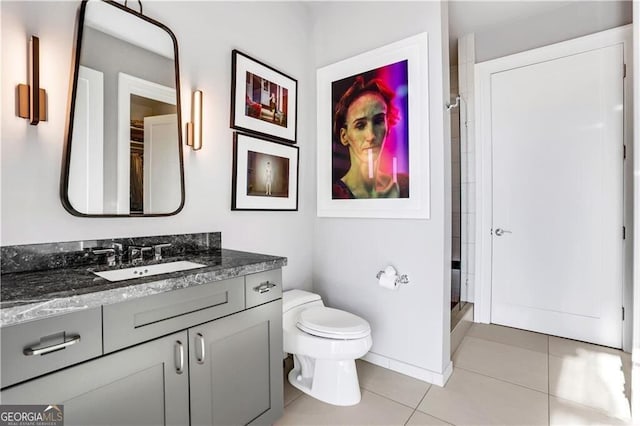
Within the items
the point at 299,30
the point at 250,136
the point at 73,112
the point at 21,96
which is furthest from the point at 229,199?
the point at 299,30

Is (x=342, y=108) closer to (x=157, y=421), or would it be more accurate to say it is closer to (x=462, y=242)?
(x=462, y=242)

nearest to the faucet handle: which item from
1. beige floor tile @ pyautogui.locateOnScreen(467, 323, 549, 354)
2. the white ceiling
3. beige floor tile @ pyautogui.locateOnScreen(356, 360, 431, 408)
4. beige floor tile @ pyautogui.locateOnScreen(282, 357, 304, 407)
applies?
beige floor tile @ pyautogui.locateOnScreen(282, 357, 304, 407)

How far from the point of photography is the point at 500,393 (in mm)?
1929

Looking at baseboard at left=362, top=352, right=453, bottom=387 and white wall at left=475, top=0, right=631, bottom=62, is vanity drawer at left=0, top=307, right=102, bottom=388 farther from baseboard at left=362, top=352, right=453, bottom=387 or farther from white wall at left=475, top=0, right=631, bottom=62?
white wall at left=475, top=0, right=631, bottom=62

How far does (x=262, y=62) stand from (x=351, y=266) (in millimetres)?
1592

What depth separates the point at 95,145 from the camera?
1.40 metres

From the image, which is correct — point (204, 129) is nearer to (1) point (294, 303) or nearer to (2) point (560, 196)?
(1) point (294, 303)

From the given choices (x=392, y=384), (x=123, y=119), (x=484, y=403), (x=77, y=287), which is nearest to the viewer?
(x=77, y=287)

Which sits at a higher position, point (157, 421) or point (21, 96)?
point (21, 96)

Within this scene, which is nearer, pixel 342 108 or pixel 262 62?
pixel 262 62

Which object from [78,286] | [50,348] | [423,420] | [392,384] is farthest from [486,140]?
[50,348]

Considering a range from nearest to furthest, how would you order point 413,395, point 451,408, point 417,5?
1. point 451,408
2. point 413,395
3. point 417,5

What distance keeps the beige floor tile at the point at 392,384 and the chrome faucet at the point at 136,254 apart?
1525 millimetres

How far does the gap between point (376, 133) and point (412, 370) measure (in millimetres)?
1641
